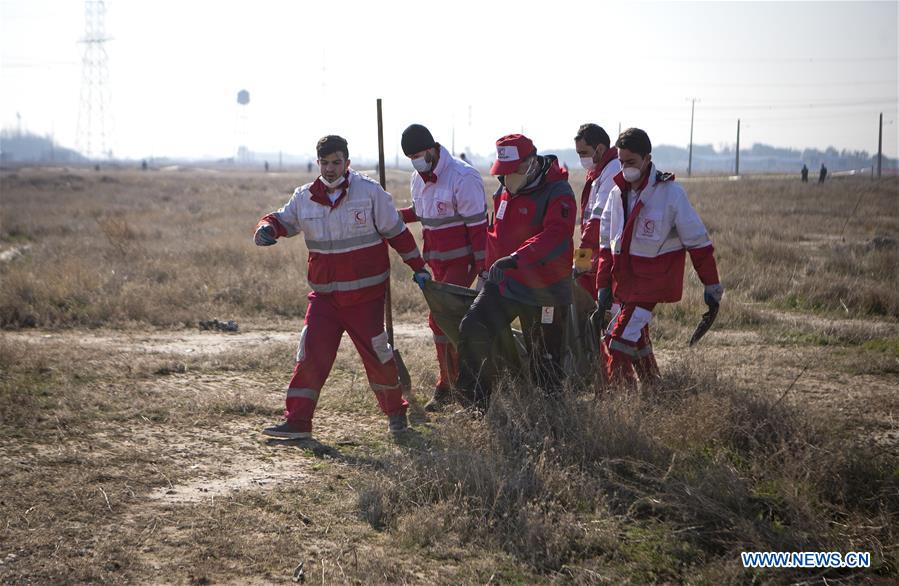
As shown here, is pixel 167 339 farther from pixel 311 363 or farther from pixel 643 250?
pixel 643 250

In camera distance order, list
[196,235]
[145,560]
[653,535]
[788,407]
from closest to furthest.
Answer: [145,560] < [653,535] < [788,407] < [196,235]

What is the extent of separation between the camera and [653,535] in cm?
398

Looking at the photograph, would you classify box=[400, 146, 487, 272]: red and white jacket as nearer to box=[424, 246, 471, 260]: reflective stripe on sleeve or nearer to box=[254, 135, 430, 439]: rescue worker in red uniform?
box=[424, 246, 471, 260]: reflective stripe on sleeve

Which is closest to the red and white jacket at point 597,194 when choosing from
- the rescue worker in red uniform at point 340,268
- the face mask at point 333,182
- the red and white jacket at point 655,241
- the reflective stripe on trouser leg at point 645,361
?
the red and white jacket at point 655,241

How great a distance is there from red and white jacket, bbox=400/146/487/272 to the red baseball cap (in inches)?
27.7

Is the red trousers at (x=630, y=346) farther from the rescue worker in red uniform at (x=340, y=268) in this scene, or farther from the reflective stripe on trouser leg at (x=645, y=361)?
the rescue worker in red uniform at (x=340, y=268)

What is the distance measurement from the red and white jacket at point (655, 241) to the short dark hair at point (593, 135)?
1302 millimetres

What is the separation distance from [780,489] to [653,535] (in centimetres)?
72

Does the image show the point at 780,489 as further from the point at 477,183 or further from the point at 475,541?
the point at 477,183

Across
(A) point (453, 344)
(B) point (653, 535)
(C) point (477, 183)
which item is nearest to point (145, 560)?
(B) point (653, 535)

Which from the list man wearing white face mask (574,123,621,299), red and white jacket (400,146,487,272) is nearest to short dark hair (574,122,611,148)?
man wearing white face mask (574,123,621,299)

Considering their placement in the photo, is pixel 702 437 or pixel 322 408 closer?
pixel 702 437

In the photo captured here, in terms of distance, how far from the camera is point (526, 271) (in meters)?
5.48

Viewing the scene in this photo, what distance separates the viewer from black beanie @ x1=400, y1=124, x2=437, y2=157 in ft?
19.6
